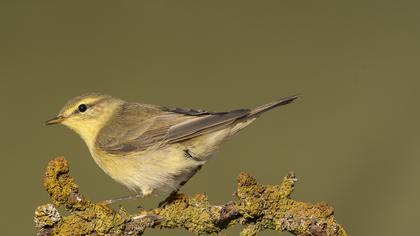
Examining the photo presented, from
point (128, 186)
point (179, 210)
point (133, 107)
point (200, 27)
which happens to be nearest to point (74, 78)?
point (200, 27)

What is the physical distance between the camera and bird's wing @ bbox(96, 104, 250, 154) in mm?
3523

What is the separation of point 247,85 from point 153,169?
2.37m

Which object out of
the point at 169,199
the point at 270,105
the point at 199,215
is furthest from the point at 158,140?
the point at 199,215

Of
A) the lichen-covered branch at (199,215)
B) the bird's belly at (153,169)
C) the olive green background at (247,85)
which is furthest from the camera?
the olive green background at (247,85)

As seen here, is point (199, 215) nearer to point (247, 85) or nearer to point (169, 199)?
point (169, 199)

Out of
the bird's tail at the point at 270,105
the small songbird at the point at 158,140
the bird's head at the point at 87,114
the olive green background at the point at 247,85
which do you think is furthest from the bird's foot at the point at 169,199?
the olive green background at the point at 247,85

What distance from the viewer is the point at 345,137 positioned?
546 cm

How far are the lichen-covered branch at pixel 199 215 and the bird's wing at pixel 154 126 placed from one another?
0.54 m

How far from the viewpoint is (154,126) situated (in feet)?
12.4

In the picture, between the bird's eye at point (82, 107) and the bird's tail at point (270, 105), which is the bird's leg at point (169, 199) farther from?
the bird's eye at point (82, 107)

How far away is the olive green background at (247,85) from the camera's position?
16.7 feet

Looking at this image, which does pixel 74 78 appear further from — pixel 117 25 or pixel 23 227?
pixel 23 227

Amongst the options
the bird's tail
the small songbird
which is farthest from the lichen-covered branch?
the bird's tail

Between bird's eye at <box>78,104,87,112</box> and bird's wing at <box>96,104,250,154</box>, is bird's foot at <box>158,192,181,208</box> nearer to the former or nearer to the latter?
bird's wing at <box>96,104,250,154</box>
